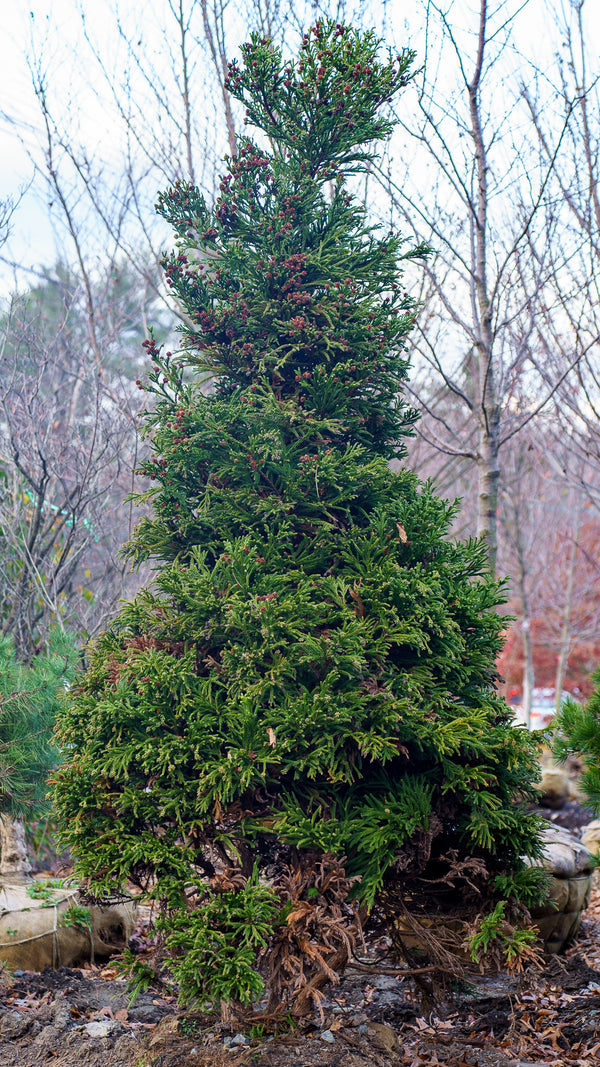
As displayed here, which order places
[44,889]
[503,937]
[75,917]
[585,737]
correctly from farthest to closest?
1. [44,889]
2. [75,917]
3. [585,737]
4. [503,937]

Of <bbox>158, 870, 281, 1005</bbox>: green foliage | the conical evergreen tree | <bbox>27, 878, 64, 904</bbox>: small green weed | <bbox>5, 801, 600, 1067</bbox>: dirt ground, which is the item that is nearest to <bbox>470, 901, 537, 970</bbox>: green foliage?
the conical evergreen tree

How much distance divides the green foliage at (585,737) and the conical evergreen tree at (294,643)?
0.38 metres

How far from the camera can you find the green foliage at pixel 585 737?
10.7 feet

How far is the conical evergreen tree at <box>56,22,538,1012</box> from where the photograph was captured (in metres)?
2.71

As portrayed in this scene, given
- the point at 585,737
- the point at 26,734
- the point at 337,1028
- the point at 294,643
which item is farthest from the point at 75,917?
the point at 585,737

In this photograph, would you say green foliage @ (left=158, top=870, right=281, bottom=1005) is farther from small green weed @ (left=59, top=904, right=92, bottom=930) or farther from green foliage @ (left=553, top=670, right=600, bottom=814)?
small green weed @ (left=59, top=904, right=92, bottom=930)

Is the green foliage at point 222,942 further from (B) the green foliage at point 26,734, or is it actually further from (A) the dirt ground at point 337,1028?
(B) the green foliage at point 26,734

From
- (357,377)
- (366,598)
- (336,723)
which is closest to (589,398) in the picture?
(357,377)

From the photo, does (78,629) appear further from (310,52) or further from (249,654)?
(310,52)

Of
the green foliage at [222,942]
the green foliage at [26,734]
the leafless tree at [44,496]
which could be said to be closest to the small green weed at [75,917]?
the green foliage at [26,734]

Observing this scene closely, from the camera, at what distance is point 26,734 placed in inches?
168

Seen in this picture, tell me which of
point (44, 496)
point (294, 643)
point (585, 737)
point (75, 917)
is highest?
point (44, 496)

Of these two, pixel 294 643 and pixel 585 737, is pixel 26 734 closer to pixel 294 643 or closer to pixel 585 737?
pixel 294 643

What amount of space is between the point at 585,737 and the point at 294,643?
148cm
